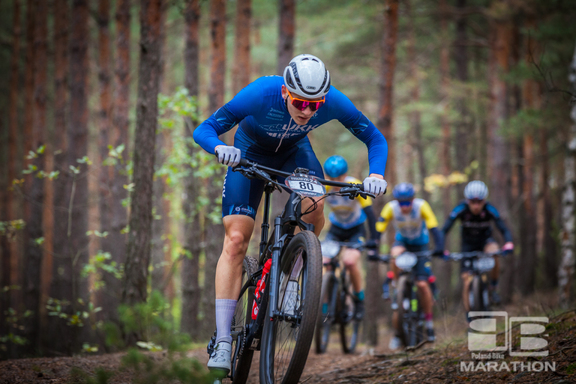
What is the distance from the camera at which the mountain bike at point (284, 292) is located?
122 inches

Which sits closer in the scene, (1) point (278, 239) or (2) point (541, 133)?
(1) point (278, 239)

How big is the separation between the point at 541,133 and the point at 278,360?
597 inches

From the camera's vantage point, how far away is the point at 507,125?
42.3 ft

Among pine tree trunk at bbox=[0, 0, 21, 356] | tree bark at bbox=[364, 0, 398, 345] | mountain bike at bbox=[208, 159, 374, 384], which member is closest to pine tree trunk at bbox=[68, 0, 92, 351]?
pine tree trunk at bbox=[0, 0, 21, 356]

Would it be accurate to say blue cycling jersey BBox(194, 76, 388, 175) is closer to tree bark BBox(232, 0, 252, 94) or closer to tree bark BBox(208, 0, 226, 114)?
tree bark BBox(208, 0, 226, 114)

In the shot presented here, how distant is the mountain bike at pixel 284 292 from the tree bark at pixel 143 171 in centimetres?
266

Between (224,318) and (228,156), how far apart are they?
1313mm

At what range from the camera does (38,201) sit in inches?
527

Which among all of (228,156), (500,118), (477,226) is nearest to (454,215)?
(477,226)

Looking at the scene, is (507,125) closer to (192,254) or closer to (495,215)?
(495,215)

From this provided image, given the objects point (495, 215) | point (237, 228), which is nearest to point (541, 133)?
point (495, 215)

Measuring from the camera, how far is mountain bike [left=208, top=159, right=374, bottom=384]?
310 cm

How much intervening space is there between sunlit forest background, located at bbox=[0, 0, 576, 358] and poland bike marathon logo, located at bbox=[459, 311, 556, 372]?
4.15ft

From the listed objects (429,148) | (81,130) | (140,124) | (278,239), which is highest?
(429,148)
